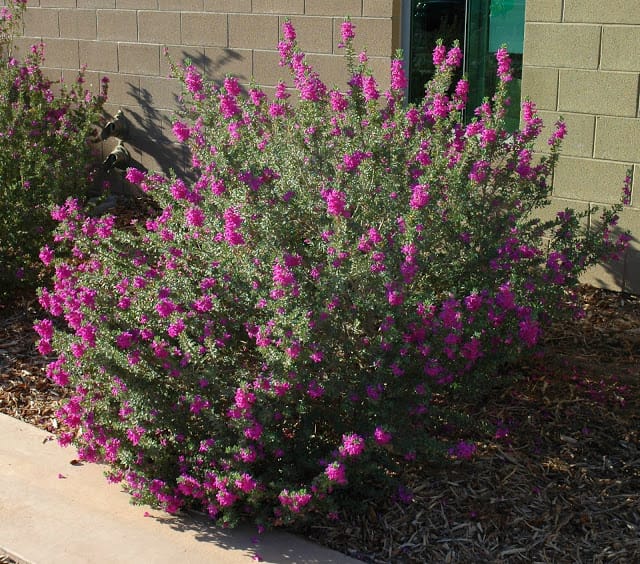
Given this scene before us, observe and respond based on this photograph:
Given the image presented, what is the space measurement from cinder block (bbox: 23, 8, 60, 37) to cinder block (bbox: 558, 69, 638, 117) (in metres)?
5.38

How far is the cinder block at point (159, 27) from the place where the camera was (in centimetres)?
862

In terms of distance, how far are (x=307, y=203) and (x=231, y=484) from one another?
4.36 ft

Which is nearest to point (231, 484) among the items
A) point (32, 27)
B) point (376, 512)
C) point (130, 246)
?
point (376, 512)

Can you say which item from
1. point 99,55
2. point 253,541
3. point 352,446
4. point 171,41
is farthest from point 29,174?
point 352,446

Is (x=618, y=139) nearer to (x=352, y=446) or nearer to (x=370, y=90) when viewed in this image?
(x=370, y=90)

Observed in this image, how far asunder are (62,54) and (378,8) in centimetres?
386

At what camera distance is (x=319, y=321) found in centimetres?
398

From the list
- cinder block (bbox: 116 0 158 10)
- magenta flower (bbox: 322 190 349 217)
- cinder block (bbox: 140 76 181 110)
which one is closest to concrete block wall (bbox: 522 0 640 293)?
magenta flower (bbox: 322 190 349 217)

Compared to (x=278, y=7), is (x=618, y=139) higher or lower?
lower

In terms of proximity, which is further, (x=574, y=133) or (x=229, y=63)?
(x=229, y=63)

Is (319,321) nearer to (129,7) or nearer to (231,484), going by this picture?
(231,484)

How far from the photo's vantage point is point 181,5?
851 centimetres

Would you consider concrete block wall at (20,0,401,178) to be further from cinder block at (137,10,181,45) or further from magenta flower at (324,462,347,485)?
magenta flower at (324,462,347,485)

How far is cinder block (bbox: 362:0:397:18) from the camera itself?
7180mm
